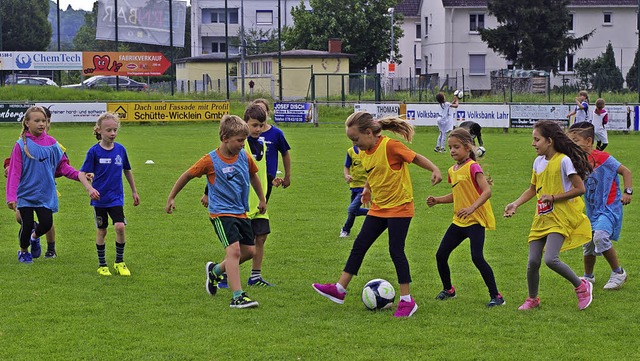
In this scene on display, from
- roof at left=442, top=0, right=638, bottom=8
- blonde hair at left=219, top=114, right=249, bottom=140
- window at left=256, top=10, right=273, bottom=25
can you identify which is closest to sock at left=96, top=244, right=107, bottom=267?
blonde hair at left=219, top=114, right=249, bottom=140

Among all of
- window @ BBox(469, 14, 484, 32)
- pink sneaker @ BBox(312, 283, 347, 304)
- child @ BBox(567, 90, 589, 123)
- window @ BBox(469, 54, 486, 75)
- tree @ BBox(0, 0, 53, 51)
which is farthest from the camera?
tree @ BBox(0, 0, 53, 51)

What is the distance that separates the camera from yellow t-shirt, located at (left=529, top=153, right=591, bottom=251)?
7.37 m

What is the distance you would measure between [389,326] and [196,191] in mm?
10152

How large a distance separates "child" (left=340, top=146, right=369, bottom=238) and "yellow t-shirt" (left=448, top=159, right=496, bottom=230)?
3254 millimetres

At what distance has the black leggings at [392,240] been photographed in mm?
7445

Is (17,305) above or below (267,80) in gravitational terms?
below

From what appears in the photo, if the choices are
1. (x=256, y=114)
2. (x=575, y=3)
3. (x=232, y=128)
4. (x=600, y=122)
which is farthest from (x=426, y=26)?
(x=232, y=128)

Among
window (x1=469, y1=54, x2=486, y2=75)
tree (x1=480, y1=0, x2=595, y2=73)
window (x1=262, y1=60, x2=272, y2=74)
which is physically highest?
tree (x1=480, y1=0, x2=595, y2=73)

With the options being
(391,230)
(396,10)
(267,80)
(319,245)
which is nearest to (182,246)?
(319,245)

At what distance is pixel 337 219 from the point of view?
13164 millimetres

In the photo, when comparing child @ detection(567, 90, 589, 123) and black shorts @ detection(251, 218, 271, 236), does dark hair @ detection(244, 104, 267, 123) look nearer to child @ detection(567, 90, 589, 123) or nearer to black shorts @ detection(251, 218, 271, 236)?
black shorts @ detection(251, 218, 271, 236)

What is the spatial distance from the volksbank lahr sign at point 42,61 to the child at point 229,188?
39531 millimetres

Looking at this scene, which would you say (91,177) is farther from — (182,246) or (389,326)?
(389,326)

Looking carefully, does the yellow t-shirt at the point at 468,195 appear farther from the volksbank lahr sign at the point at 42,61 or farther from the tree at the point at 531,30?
the tree at the point at 531,30
